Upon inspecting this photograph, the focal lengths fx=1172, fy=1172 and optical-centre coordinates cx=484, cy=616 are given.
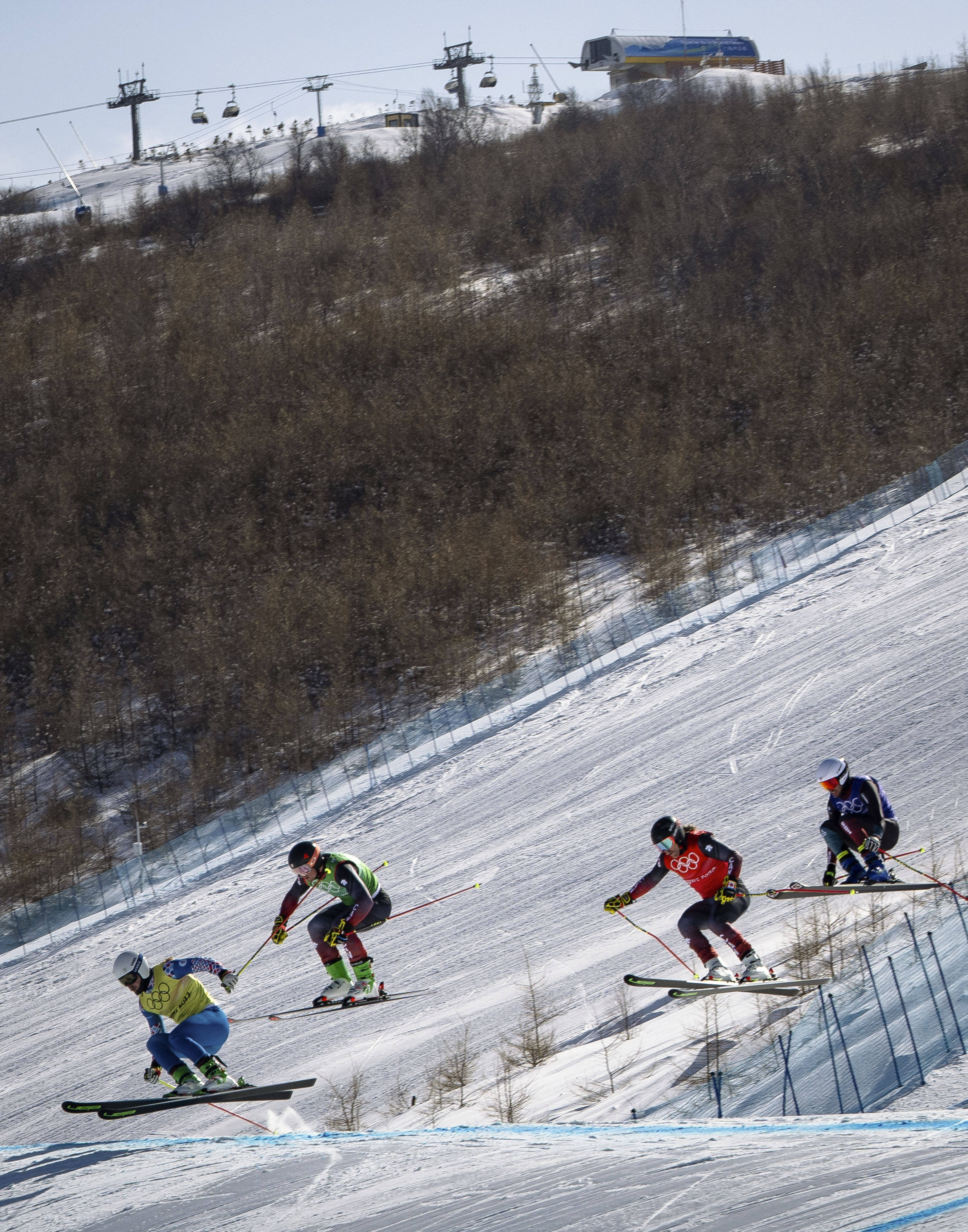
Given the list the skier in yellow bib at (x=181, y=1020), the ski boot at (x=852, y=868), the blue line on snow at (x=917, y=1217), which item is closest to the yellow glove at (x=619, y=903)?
the ski boot at (x=852, y=868)

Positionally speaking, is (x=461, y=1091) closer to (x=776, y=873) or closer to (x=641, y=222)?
(x=776, y=873)

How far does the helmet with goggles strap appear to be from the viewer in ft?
37.9

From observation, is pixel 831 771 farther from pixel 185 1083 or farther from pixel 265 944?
pixel 265 944

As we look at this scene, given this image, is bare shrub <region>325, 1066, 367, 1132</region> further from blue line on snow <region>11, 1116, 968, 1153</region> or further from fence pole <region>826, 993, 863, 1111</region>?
fence pole <region>826, 993, 863, 1111</region>

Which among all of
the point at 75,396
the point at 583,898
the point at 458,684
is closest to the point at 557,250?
the point at 75,396

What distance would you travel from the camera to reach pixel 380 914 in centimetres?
1212

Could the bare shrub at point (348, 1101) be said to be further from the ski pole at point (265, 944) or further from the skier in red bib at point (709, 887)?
the skier in red bib at point (709, 887)

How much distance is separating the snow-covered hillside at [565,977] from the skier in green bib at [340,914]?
1681mm

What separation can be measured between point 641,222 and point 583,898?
38.1 metres

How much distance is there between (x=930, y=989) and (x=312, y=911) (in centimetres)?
1194

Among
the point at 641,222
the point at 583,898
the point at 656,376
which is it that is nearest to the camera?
the point at 583,898

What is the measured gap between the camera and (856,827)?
1171 centimetres

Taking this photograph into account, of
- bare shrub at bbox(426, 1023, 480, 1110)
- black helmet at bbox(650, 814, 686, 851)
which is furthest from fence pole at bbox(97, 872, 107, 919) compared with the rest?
black helmet at bbox(650, 814, 686, 851)

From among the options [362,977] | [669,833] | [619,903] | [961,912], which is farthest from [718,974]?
[362,977]
